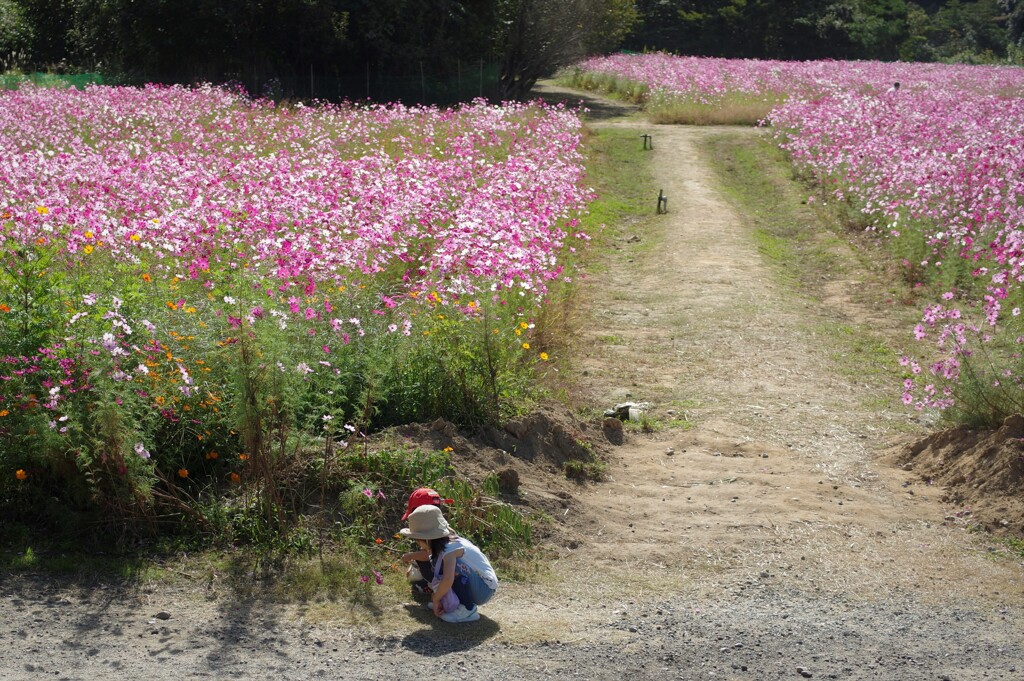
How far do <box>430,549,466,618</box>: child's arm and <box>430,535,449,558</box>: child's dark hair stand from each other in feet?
0.50

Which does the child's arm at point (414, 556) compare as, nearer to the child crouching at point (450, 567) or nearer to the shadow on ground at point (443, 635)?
the child crouching at point (450, 567)

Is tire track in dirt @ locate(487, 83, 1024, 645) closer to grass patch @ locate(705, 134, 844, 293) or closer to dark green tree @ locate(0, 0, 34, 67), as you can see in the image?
grass patch @ locate(705, 134, 844, 293)

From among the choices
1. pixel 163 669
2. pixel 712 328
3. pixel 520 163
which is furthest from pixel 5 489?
pixel 520 163

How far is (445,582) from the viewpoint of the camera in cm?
492

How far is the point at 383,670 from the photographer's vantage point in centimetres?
442

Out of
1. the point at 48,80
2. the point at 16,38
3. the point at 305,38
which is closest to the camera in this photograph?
the point at 48,80

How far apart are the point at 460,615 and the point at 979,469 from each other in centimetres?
364

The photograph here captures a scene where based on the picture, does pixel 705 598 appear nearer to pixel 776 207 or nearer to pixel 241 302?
pixel 241 302

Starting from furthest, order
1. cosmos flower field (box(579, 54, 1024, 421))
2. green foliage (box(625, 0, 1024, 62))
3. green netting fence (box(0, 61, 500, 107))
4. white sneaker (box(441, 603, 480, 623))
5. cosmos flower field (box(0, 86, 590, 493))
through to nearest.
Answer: green foliage (box(625, 0, 1024, 62))
green netting fence (box(0, 61, 500, 107))
cosmos flower field (box(579, 54, 1024, 421))
cosmos flower field (box(0, 86, 590, 493))
white sneaker (box(441, 603, 480, 623))

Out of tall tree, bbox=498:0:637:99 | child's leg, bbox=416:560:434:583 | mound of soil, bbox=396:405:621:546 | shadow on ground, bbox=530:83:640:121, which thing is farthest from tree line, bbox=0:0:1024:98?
child's leg, bbox=416:560:434:583

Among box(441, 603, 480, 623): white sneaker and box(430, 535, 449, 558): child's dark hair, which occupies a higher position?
box(430, 535, 449, 558): child's dark hair

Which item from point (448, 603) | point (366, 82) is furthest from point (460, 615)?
point (366, 82)

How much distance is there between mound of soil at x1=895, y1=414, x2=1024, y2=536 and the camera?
630 centimetres

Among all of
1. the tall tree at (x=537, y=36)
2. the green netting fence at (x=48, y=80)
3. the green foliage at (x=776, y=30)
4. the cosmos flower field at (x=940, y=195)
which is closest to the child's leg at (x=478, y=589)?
the cosmos flower field at (x=940, y=195)
